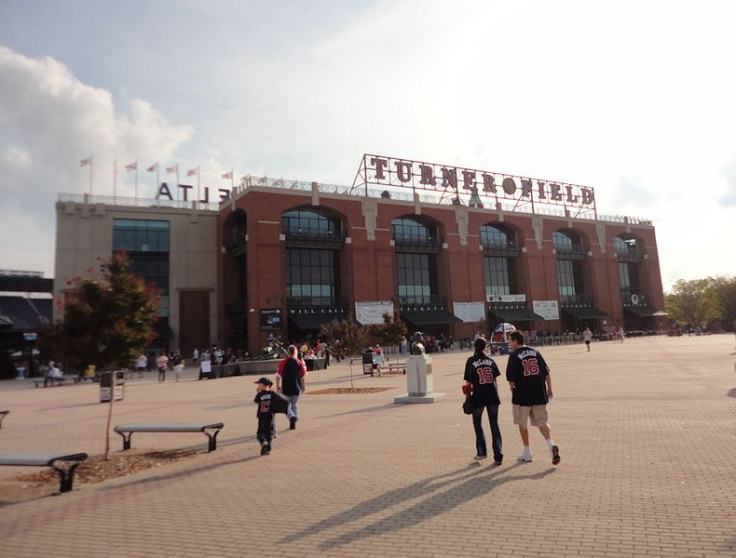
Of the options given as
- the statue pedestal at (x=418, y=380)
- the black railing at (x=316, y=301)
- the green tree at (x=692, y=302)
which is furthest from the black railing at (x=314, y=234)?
the green tree at (x=692, y=302)

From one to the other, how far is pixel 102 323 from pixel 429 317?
42.3 m

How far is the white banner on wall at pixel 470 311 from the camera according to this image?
52.2m

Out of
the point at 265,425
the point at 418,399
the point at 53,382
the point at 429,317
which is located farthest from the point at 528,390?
the point at 429,317

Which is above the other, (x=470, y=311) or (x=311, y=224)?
(x=311, y=224)

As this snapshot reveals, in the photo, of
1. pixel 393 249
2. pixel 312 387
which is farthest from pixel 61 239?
pixel 312 387

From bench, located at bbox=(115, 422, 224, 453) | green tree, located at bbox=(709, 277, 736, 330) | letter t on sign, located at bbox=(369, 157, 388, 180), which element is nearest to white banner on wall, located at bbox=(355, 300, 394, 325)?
letter t on sign, located at bbox=(369, 157, 388, 180)

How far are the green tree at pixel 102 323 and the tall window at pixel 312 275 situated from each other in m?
36.2

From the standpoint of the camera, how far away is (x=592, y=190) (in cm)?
6462

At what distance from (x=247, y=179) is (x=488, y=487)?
42895 millimetres

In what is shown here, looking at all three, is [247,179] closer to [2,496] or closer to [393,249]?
[393,249]

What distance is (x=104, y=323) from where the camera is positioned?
29.2 ft

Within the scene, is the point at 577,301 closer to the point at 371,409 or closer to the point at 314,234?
the point at 314,234

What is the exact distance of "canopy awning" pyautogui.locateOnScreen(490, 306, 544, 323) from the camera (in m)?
54.1

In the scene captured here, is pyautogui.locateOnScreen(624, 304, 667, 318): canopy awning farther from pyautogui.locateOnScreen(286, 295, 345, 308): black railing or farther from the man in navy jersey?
the man in navy jersey
